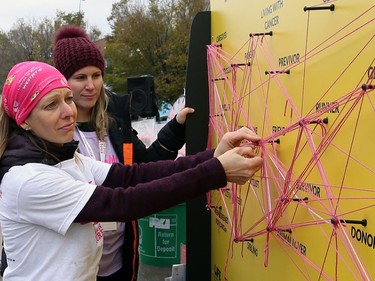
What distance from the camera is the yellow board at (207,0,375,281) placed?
121 cm

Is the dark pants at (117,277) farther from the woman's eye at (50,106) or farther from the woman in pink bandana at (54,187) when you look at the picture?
the woman's eye at (50,106)

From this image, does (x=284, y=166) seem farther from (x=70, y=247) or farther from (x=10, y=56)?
(x=10, y=56)

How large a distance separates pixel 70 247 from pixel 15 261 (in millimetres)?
224

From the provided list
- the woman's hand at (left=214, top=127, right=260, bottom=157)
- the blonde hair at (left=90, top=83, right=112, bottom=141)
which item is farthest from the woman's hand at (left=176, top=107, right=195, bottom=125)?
the woman's hand at (left=214, top=127, right=260, bottom=157)

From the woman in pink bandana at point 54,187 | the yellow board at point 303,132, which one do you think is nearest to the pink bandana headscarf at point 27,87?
the woman in pink bandana at point 54,187

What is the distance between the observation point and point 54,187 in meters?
1.62

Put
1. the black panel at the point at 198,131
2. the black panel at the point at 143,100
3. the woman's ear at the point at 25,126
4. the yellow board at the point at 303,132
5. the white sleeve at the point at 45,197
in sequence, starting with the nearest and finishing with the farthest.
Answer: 1. the yellow board at the point at 303,132
2. the white sleeve at the point at 45,197
3. the woman's ear at the point at 25,126
4. the black panel at the point at 198,131
5. the black panel at the point at 143,100

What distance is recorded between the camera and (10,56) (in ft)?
90.1

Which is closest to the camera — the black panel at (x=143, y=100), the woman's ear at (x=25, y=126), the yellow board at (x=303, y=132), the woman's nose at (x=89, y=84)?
the yellow board at (x=303, y=132)

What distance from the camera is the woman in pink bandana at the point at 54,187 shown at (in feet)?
5.33

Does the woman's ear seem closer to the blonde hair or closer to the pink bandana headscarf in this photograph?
the pink bandana headscarf

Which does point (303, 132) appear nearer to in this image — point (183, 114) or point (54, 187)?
point (54, 187)

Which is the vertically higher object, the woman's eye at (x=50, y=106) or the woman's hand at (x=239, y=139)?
the woman's eye at (x=50, y=106)

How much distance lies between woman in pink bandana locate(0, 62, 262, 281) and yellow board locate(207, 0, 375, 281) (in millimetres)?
174
